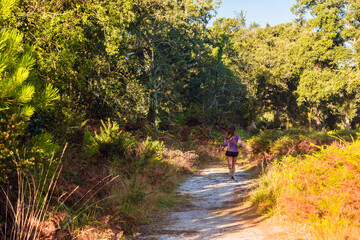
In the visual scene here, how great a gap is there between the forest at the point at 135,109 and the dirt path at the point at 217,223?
0.47 m

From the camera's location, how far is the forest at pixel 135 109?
432cm

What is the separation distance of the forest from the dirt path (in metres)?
0.47

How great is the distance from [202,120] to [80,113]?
61.0 ft

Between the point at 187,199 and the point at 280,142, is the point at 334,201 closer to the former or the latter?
the point at 187,199

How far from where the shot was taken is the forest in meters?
4.32

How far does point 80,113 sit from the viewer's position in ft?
35.8

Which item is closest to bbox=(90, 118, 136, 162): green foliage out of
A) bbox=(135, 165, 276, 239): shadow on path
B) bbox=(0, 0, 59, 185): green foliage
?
bbox=(135, 165, 276, 239): shadow on path

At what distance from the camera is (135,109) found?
13.0 meters

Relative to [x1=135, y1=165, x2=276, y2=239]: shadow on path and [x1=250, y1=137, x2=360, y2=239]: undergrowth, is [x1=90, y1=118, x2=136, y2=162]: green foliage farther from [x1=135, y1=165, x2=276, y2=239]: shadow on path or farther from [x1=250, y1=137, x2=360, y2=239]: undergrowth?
[x1=250, y1=137, x2=360, y2=239]: undergrowth

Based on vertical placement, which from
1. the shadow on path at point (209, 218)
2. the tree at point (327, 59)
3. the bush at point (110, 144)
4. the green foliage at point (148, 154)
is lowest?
the shadow on path at point (209, 218)

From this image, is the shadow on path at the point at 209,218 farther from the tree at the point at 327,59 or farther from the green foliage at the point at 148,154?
the tree at the point at 327,59

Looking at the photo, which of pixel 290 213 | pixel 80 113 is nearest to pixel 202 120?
pixel 80 113

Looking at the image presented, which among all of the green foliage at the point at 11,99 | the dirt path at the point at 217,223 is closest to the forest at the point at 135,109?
the green foliage at the point at 11,99

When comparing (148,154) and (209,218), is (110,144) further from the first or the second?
(209,218)
